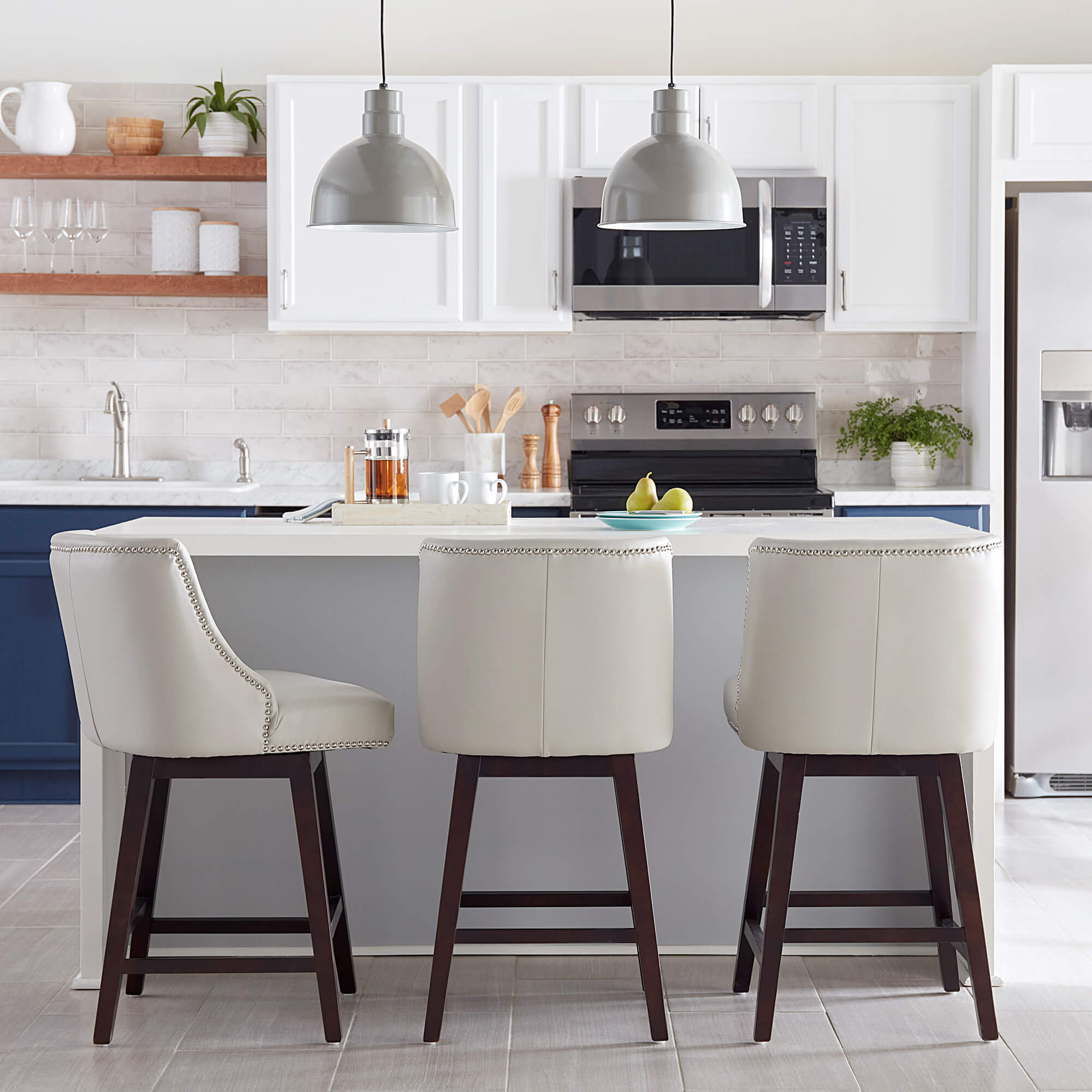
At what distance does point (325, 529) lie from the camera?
2.50 metres

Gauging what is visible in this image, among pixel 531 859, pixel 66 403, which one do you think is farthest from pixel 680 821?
pixel 66 403

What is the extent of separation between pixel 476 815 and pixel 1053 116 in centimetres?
282

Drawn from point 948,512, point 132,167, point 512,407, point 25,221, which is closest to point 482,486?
point 512,407

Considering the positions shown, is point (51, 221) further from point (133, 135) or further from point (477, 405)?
point (477, 405)

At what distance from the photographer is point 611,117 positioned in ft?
13.0

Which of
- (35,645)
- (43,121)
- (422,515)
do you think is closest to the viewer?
(422,515)

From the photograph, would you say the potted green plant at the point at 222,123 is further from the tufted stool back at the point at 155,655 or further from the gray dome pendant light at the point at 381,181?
the tufted stool back at the point at 155,655

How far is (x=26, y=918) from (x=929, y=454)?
3011mm

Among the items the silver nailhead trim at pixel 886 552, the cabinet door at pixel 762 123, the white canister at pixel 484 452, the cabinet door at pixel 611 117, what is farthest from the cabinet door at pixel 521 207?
the silver nailhead trim at pixel 886 552

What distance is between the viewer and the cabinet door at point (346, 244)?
13.0ft

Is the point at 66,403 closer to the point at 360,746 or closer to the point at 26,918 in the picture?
the point at 26,918

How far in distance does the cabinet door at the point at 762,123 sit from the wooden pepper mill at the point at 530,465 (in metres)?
1.12

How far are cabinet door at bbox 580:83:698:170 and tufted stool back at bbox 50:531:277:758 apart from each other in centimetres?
240

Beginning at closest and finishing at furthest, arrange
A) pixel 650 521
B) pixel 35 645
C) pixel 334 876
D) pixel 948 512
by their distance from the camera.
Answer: pixel 334 876 < pixel 650 521 < pixel 35 645 < pixel 948 512
